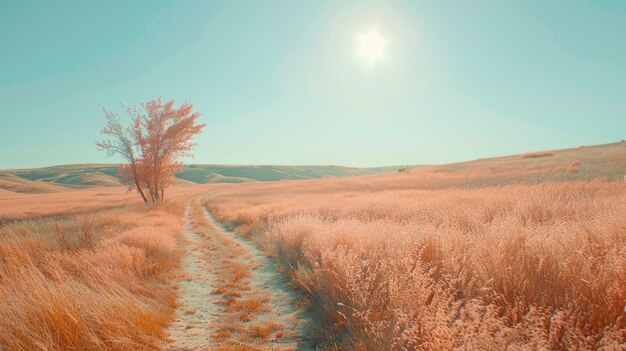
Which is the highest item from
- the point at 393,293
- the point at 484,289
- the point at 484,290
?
the point at 484,289

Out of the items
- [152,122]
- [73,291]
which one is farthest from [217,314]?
[152,122]

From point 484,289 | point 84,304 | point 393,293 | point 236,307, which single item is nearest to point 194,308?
point 236,307

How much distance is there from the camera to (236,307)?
6277mm

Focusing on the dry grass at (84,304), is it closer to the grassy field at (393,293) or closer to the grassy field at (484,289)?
the grassy field at (393,293)

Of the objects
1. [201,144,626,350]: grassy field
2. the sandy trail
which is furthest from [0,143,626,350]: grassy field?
the sandy trail

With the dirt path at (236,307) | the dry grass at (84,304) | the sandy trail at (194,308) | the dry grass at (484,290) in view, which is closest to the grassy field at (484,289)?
the dry grass at (484,290)

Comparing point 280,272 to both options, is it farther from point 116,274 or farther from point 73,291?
Result: point 73,291

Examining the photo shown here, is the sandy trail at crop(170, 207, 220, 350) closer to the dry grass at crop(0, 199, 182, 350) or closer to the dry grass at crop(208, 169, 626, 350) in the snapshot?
the dry grass at crop(0, 199, 182, 350)

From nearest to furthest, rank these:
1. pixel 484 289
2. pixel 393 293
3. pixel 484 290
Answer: pixel 484 289
pixel 484 290
pixel 393 293

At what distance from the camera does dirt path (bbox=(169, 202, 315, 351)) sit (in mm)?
4836

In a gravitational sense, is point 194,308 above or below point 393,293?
below

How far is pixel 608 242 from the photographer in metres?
4.52

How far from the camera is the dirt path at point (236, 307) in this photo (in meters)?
4.84

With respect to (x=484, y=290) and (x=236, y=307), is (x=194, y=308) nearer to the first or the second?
(x=236, y=307)
